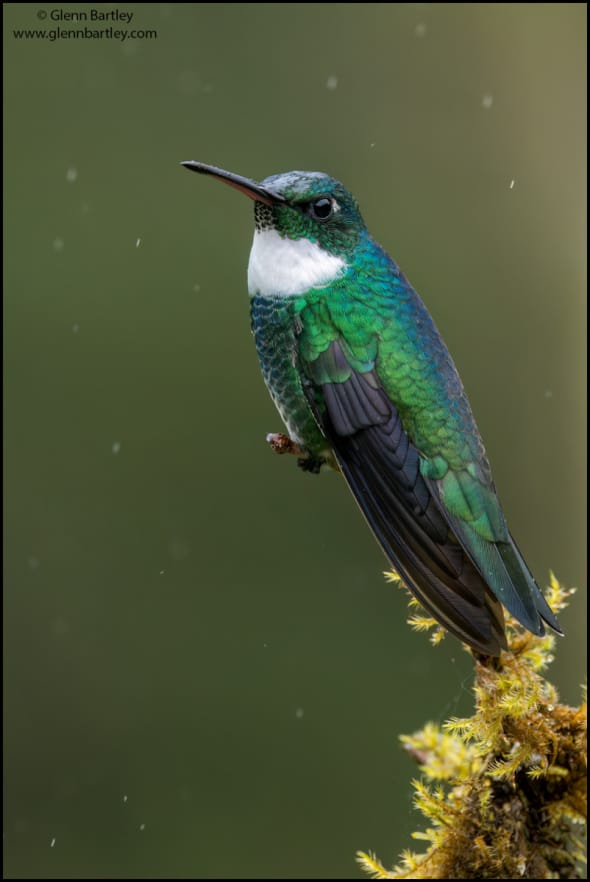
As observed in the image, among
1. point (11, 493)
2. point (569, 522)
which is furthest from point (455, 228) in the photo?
point (11, 493)

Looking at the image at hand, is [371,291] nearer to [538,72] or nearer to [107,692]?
[107,692]

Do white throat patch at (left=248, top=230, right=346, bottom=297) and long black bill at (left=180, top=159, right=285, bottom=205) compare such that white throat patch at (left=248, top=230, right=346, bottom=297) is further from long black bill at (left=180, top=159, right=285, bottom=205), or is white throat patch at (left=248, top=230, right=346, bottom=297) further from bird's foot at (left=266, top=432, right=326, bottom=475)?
bird's foot at (left=266, top=432, right=326, bottom=475)

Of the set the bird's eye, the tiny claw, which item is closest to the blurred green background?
the bird's eye

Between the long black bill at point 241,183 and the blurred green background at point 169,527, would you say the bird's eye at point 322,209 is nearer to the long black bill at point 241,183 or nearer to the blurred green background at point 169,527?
the long black bill at point 241,183

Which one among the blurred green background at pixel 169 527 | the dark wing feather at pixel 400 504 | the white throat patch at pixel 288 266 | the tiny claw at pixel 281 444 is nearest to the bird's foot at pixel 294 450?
the tiny claw at pixel 281 444

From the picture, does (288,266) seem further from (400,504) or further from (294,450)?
(400,504)

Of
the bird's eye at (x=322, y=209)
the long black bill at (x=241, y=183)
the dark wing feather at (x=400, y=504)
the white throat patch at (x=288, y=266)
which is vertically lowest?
the dark wing feather at (x=400, y=504)
